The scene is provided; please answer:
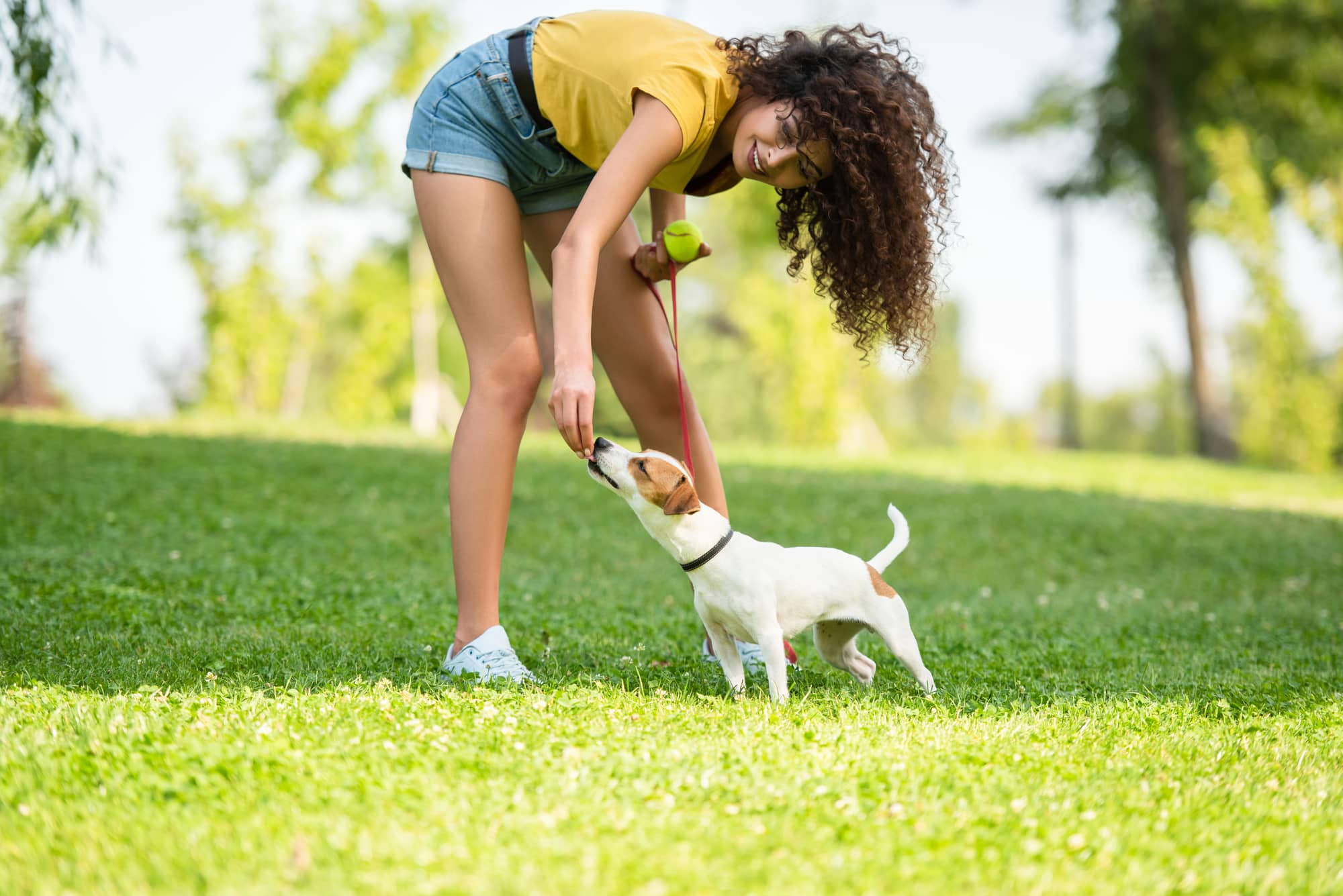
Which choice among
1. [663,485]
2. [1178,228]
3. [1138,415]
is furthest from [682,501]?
[1138,415]

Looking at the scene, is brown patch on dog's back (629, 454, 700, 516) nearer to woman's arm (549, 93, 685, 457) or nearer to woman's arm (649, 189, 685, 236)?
woman's arm (549, 93, 685, 457)

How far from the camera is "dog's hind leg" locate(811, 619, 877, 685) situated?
10.9 ft

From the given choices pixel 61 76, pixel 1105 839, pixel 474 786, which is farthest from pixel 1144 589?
pixel 61 76

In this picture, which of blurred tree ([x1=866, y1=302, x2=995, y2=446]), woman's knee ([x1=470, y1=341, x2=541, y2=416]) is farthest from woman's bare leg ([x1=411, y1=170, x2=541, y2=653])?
blurred tree ([x1=866, y1=302, x2=995, y2=446])

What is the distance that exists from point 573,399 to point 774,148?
89 cm

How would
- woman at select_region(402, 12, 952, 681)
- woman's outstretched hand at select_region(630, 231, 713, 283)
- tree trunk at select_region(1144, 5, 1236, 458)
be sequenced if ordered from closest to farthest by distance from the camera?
woman at select_region(402, 12, 952, 681) → woman's outstretched hand at select_region(630, 231, 713, 283) → tree trunk at select_region(1144, 5, 1236, 458)

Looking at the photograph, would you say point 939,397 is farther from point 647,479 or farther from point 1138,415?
point 647,479

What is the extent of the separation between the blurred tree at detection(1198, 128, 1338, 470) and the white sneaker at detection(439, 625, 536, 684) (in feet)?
58.6

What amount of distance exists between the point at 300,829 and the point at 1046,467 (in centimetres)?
1244

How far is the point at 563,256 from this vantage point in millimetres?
2660

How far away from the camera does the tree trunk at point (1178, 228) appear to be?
1788cm

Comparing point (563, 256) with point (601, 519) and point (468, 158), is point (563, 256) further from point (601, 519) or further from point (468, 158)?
point (601, 519)

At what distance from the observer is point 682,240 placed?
317cm

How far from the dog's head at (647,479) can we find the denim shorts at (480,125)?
0.83m
